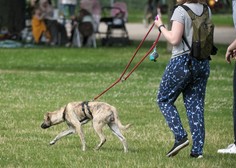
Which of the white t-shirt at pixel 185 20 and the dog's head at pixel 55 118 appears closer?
the white t-shirt at pixel 185 20

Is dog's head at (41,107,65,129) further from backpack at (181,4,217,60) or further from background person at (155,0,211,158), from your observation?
backpack at (181,4,217,60)

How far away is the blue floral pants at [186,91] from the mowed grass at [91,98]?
1.04ft

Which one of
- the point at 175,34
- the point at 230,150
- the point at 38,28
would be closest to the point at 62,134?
the point at 230,150

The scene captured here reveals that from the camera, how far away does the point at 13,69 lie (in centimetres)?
2328

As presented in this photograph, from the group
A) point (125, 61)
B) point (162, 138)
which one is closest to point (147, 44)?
point (125, 61)

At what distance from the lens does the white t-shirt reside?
957cm

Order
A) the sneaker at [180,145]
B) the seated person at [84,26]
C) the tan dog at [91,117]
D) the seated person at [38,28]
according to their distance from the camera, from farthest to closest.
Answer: the seated person at [38,28], the seated person at [84,26], the tan dog at [91,117], the sneaker at [180,145]

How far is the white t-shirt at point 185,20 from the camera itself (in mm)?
9570

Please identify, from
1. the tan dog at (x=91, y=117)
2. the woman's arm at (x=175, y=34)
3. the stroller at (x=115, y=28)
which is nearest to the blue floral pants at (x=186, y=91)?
the woman's arm at (x=175, y=34)

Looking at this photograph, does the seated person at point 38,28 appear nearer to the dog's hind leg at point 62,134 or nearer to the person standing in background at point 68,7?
the person standing in background at point 68,7

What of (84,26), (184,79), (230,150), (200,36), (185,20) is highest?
(185,20)

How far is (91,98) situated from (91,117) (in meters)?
6.01

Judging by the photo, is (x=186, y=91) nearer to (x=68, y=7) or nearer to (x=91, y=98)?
(x=91, y=98)

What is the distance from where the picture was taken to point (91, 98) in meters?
16.5
